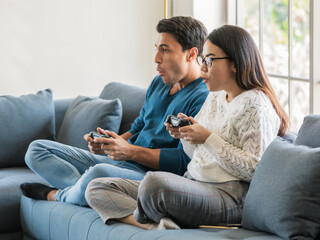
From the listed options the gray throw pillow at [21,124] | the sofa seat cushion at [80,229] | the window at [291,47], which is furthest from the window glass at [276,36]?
the sofa seat cushion at [80,229]

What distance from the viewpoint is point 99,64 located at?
4441mm

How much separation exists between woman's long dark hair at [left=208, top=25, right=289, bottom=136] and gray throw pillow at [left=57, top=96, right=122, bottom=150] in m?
1.15

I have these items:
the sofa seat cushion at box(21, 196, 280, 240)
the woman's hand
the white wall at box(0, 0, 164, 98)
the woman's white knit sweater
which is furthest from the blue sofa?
the white wall at box(0, 0, 164, 98)

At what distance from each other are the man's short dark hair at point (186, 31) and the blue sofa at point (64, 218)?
688mm

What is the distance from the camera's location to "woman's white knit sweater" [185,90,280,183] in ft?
6.82

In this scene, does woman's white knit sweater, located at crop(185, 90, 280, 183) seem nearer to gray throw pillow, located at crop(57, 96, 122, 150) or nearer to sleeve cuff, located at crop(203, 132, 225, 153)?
sleeve cuff, located at crop(203, 132, 225, 153)

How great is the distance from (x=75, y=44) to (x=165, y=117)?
1832 mm

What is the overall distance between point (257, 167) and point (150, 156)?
683 millimetres

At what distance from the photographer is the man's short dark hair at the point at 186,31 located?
269cm

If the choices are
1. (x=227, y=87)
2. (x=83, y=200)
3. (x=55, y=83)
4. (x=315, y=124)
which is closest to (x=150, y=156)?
(x=83, y=200)

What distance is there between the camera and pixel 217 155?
212 centimetres

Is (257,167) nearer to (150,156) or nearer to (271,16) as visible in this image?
(150,156)

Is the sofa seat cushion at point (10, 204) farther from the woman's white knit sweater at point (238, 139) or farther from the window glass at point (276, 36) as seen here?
the window glass at point (276, 36)

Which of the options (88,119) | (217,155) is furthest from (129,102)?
(217,155)
